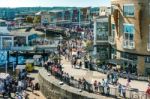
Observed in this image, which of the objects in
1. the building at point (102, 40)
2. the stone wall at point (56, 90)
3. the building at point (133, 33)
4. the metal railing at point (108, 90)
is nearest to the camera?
the metal railing at point (108, 90)

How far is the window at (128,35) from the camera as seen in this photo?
4362 centimetres

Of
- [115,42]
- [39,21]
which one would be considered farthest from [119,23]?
[39,21]

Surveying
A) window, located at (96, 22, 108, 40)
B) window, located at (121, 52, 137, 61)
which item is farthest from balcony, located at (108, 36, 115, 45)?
window, located at (96, 22, 108, 40)

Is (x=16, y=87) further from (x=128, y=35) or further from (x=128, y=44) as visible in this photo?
(x=128, y=35)

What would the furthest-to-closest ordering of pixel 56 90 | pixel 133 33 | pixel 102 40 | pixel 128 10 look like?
pixel 102 40 < pixel 128 10 < pixel 133 33 < pixel 56 90

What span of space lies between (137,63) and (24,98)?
39.9 feet

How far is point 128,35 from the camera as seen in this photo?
44.1 m

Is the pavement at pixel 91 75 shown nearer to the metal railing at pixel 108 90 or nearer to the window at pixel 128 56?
the metal railing at pixel 108 90

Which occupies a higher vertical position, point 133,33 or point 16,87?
point 133,33

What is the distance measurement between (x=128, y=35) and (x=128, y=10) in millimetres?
2606

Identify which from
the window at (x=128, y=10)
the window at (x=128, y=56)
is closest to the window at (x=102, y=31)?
the window at (x=128, y=56)

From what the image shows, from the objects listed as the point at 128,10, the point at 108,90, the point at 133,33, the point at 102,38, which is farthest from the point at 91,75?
the point at 102,38

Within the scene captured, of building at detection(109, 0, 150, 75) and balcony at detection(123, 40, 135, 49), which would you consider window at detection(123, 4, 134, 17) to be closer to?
building at detection(109, 0, 150, 75)

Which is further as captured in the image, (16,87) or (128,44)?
(16,87)
